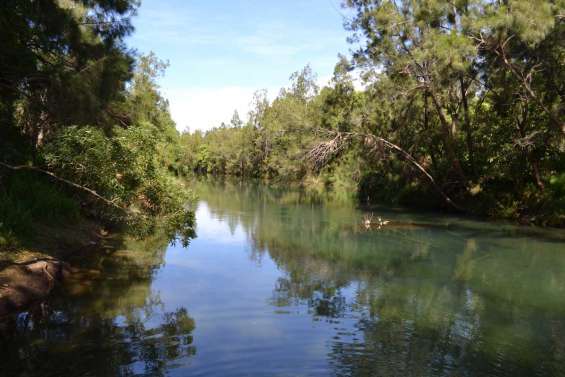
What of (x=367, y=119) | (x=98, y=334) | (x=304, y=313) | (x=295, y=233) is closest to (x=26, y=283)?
(x=98, y=334)

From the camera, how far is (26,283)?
34.3 ft

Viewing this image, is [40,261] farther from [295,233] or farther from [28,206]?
[295,233]

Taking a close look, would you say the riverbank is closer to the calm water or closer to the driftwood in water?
the driftwood in water

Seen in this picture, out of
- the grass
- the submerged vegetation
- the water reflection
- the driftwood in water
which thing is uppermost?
the submerged vegetation

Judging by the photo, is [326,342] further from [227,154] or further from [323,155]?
[227,154]

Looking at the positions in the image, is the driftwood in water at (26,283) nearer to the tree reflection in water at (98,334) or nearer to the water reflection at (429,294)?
the tree reflection in water at (98,334)

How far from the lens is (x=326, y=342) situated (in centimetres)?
877

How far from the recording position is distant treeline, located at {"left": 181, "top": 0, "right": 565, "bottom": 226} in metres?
22.0

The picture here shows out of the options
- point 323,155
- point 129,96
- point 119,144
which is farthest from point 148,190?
point 323,155

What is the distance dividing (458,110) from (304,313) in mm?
22749

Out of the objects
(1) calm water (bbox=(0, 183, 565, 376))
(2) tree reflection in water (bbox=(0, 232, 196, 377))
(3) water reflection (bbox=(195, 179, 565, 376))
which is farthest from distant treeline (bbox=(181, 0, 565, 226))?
(2) tree reflection in water (bbox=(0, 232, 196, 377))

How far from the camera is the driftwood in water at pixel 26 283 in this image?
968 centimetres

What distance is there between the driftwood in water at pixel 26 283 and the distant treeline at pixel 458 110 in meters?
16.6

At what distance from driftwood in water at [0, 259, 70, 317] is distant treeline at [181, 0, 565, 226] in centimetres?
1658
